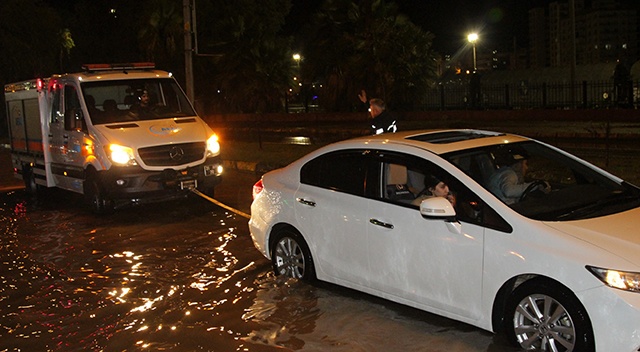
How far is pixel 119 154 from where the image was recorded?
12.2 m

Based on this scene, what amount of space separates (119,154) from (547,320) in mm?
8624

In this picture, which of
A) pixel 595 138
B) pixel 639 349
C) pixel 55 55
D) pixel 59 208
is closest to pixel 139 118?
pixel 59 208

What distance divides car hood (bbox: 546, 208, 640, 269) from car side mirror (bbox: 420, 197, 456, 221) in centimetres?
73

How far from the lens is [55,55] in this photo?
4091 centimetres

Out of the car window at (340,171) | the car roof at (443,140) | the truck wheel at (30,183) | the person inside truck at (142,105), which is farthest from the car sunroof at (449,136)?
the truck wheel at (30,183)

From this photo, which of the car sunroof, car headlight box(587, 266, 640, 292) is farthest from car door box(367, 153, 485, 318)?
car headlight box(587, 266, 640, 292)

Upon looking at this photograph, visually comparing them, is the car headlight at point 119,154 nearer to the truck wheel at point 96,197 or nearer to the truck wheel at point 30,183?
the truck wheel at point 96,197

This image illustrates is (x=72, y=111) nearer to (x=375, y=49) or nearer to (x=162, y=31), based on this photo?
(x=375, y=49)

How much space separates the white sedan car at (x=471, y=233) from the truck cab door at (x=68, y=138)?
20.4 feet

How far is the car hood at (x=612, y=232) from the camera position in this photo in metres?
4.93

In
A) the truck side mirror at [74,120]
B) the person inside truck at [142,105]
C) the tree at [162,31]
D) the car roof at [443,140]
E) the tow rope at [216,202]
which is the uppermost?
the tree at [162,31]

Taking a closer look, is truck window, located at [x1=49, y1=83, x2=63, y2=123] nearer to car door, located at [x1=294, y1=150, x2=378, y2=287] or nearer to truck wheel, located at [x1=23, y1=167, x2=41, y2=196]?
truck wheel, located at [x1=23, y1=167, x2=41, y2=196]

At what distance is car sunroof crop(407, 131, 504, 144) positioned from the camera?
664 centimetres

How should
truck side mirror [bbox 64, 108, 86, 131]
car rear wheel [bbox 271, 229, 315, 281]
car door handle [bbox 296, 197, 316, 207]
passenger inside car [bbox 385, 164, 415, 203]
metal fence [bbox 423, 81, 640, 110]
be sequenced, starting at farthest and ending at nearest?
1. metal fence [bbox 423, 81, 640, 110]
2. truck side mirror [bbox 64, 108, 86, 131]
3. car rear wheel [bbox 271, 229, 315, 281]
4. car door handle [bbox 296, 197, 316, 207]
5. passenger inside car [bbox 385, 164, 415, 203]
